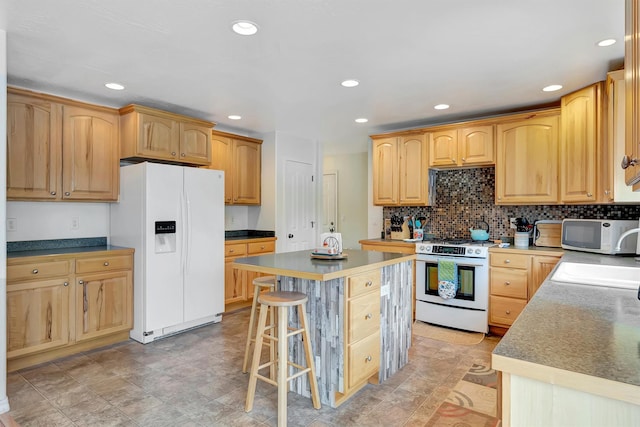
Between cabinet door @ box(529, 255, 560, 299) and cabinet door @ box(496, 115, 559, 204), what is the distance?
0.59 meters

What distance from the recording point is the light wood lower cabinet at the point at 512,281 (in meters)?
3.47

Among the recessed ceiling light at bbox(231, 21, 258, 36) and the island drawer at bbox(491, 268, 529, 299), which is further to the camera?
the island drawer at bbox(491, 268, 529, 299)

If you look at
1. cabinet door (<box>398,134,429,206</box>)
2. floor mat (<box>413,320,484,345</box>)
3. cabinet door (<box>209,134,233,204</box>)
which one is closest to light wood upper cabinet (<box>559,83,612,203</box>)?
cabinet door (<box>398,134,429,206</box>)

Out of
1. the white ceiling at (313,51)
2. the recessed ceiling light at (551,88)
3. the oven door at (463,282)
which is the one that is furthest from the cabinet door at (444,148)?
the oven door at (463,282)

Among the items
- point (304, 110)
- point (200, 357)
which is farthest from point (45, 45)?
point (200, 357)

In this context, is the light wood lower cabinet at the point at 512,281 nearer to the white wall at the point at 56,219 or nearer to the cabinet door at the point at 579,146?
the cabinet door at the point at 579,146

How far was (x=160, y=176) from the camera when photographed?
3.52 m

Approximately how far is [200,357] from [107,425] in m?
1.03

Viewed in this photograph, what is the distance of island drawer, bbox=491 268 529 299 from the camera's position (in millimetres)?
3537

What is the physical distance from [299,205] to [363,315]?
3.14 m

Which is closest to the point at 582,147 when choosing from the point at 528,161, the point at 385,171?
the point at 528,161

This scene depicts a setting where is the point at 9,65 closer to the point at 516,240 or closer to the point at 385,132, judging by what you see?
the point at 385,132

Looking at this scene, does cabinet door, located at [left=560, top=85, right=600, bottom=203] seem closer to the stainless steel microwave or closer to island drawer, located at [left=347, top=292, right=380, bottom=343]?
the stainless steel microwave

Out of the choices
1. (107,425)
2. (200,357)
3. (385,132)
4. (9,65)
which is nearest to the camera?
(107,425)
